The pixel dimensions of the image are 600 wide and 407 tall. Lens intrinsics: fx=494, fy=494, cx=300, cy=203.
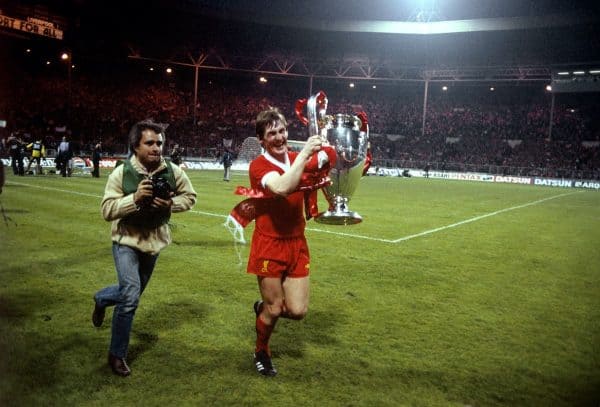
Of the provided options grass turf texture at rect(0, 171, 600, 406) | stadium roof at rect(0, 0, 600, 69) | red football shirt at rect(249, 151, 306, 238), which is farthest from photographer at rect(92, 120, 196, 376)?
stadium roof at rect(0, 0, 600, 69)

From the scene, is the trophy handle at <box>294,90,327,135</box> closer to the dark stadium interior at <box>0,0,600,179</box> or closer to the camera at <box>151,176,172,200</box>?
the camera at <box>151,176,172,200</box>

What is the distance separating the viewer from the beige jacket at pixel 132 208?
3.60 meters

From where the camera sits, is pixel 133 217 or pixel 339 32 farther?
pixel 339 32

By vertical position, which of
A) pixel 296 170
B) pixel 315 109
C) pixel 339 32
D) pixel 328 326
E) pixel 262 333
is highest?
pixel 339 32

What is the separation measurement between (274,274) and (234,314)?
183 cm

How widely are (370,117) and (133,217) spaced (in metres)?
50.4

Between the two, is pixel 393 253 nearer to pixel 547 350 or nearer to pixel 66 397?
pixel 547 350

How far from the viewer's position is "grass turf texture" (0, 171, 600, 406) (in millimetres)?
3709

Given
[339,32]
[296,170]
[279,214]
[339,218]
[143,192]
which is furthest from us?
[339,32]

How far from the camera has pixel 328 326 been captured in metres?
5.11

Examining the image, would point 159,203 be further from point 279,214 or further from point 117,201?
point 279,214

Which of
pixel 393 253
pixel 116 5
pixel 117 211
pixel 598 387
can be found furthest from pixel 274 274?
pixel 116 5

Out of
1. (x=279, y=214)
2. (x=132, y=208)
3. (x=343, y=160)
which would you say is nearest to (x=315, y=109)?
(x=343, y=160)

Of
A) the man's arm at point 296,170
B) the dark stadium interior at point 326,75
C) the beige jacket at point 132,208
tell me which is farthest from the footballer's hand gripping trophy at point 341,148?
the dark stadium interior at point 326,75
